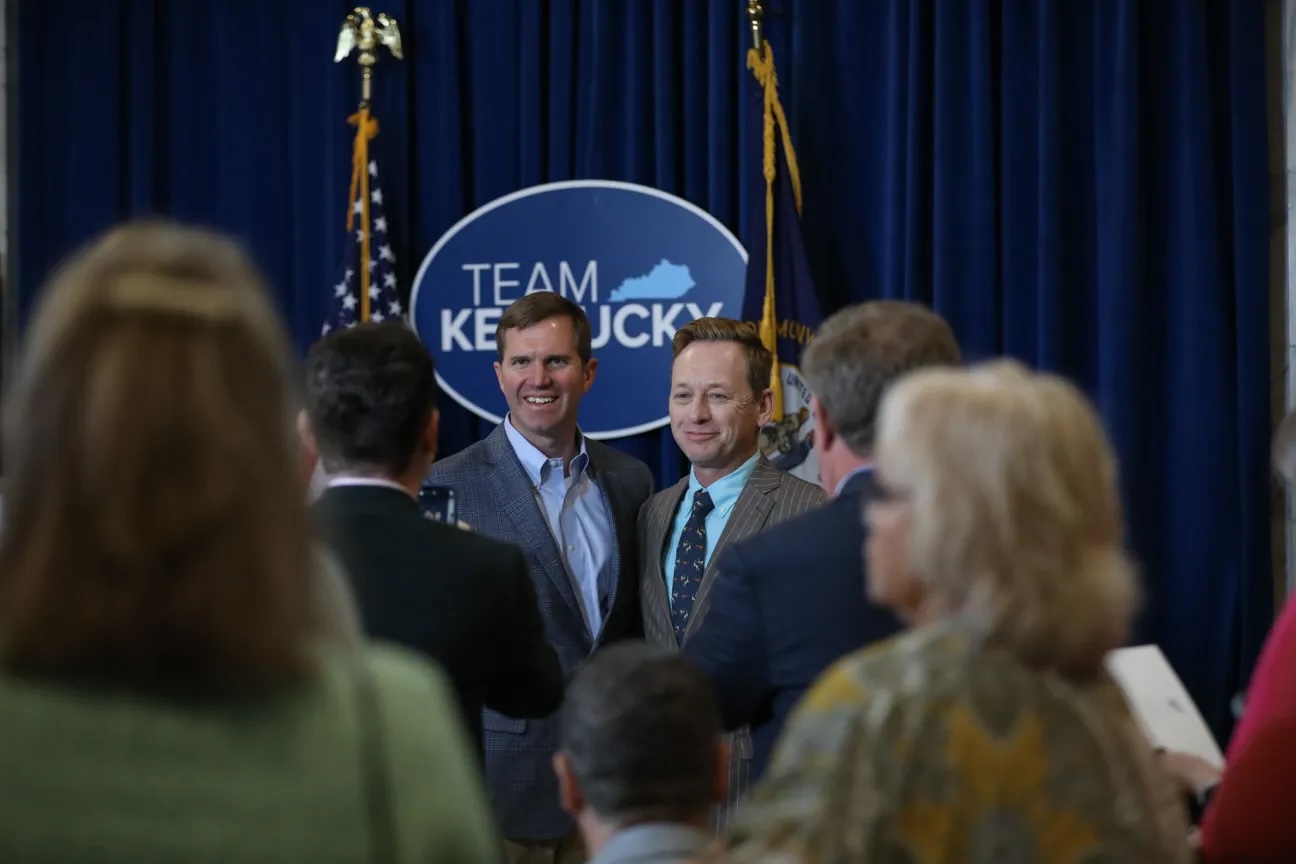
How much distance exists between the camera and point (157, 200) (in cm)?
491

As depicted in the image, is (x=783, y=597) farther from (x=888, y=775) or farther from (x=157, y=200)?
(x=157, y=200)

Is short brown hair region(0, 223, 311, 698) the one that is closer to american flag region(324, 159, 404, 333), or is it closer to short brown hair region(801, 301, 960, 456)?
short brown hair region(801, 301, 960, 456)

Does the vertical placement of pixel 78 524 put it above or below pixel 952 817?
above

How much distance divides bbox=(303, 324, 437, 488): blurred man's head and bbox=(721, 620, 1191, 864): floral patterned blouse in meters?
0.77

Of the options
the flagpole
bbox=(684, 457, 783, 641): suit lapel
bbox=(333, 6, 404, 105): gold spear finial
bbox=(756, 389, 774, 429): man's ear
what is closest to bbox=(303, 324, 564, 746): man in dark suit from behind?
bbox=(684, 457, 783, 641): suit lapel

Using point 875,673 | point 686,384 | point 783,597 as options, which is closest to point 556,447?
point 686,384

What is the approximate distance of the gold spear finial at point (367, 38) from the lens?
460 cm

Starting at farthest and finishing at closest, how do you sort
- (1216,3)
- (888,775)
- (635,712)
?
(1216,3) → (635,712) → (888,775)

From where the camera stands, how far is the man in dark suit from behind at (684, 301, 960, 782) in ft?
5.72

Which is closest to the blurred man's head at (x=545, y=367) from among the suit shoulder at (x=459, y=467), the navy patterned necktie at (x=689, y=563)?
the suit shoulder at (x=459, y=467)

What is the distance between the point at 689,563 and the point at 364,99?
91.8 inches

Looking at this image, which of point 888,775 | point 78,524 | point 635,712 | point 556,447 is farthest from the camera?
point 556,447

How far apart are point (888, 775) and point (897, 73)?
3560 mm

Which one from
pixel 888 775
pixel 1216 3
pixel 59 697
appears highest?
pixel 1216 3
